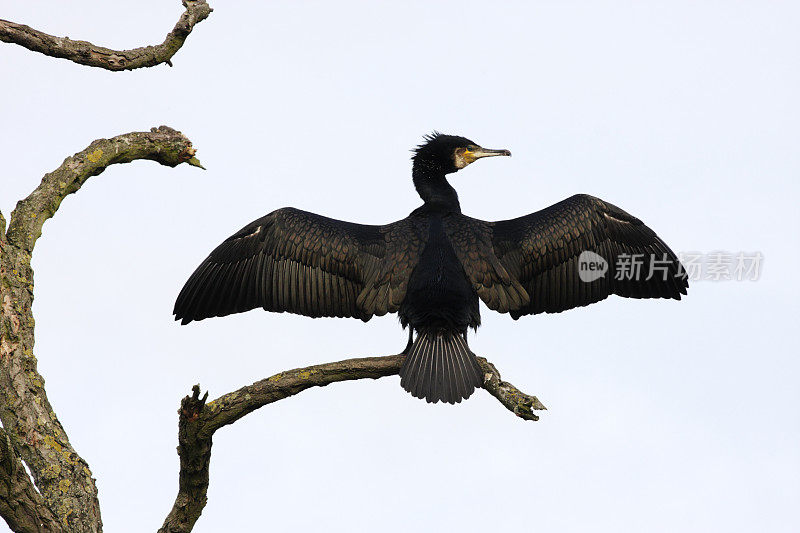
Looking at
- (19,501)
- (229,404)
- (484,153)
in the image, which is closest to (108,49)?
(229,404)

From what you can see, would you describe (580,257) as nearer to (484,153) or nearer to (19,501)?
(484,153)

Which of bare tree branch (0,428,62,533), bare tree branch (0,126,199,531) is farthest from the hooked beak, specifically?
bare tree branch (0,428,62,533)

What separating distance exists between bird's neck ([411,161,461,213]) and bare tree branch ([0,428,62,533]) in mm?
3766

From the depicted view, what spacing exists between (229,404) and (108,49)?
3.03 meters

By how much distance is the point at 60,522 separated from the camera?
6.03 metres

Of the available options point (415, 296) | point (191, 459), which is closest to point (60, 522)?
point (191, 459)

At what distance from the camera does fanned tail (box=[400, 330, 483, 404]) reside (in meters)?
6.71

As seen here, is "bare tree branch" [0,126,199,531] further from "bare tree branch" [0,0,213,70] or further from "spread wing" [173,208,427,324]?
"spread wing" [173,208,427,324]

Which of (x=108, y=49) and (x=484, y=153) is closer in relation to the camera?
(x=108, y=49)

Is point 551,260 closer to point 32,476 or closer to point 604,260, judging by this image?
point 604,260

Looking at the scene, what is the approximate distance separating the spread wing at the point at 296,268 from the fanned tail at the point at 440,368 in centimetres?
70

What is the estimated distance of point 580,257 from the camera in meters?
8.06

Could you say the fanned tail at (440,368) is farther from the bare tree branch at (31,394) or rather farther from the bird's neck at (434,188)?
the bare tree branch at (31,394)

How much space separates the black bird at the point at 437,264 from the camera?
7.37 meters
